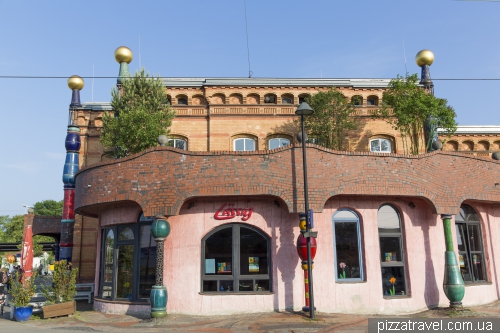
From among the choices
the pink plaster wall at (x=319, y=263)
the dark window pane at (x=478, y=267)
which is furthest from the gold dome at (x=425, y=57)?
the pink plaster wall at (x=319, y=263)

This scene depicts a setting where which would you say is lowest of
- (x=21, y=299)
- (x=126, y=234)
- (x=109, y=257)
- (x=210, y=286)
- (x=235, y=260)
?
(x=21, y=299)

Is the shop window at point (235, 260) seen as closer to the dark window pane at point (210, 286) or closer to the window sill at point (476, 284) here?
the dark window pane at point (210, 286)

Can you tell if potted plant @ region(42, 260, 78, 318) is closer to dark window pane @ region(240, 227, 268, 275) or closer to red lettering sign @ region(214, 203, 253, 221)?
red lettering sign @ region(214, 203, 253, 221)

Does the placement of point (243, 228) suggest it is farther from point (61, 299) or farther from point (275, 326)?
point (61, 299)

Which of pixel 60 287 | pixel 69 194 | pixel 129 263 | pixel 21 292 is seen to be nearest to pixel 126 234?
pixel 129 263

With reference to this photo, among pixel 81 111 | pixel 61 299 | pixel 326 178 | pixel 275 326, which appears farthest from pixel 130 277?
pixel 81 111

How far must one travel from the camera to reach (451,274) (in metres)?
12.9

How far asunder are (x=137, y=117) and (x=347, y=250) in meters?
11.6

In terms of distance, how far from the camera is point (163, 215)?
1258 centimetres

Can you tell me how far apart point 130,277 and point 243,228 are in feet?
13.9

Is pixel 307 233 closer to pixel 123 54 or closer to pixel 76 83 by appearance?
pixel 123 54

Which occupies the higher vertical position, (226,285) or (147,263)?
(147,263)

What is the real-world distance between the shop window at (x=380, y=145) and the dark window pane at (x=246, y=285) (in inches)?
570

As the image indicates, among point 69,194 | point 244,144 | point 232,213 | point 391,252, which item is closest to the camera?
point 232,213
